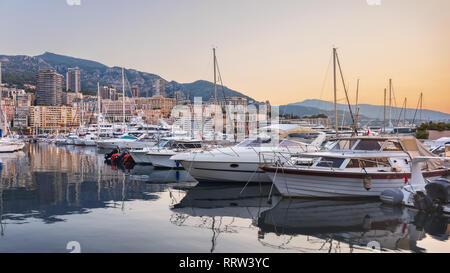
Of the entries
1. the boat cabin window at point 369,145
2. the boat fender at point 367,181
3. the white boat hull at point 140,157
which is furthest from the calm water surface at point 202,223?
the white boat hull at point 140,157

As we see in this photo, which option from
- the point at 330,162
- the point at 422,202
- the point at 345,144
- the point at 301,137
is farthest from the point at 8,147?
the point at 422,202

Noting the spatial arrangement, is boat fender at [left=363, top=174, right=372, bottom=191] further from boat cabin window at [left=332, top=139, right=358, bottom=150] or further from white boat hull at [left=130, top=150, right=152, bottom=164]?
white boat hull at [left=130, top=150, right=152, bottom=164]

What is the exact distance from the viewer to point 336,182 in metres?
13.8

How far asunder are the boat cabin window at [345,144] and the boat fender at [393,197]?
3003 millimetres

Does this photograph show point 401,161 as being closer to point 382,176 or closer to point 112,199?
point 382,176

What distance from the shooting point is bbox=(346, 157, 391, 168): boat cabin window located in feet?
46.0

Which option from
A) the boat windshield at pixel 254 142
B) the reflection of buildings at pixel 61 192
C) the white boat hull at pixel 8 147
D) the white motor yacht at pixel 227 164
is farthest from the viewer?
the white boat hull at pixel 8 147

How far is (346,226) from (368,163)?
4363mm

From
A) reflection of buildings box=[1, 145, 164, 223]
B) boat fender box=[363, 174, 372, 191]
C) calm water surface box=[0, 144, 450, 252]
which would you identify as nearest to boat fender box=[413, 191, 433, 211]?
calm water surface box=[0, 144, 450, 252]

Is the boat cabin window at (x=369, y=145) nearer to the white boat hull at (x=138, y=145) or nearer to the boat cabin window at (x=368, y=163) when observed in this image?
the boat cabin window at (x=368, y=163)

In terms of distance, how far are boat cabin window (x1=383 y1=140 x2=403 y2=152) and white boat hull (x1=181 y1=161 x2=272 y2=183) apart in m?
5.41

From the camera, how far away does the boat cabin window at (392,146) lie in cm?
1523

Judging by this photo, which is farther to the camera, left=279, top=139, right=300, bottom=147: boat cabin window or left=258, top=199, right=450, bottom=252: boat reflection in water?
left=279, top=139, right=300, bottom=147: boat cabin window
